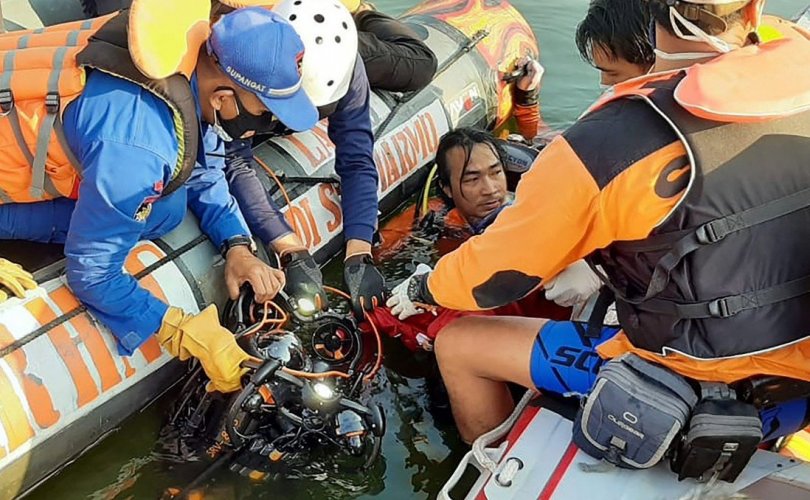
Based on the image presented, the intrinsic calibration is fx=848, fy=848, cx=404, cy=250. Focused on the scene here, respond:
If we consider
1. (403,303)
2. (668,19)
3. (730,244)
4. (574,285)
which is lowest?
(403,303)

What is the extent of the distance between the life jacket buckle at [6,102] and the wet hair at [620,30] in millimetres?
1830

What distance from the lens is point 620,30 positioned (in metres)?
2.67

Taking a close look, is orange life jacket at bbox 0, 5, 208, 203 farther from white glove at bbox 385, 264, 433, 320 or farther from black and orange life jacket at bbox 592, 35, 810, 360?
black and orange life jacket at bbox 592, 35, 810, 360

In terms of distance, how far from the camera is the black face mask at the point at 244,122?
2.80 metres

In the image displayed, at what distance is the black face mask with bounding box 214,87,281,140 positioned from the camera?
2.80m

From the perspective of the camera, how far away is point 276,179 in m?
3.75

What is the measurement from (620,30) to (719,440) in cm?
129

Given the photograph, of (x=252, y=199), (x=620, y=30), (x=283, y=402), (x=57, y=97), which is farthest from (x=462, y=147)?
(x=57, y=97)

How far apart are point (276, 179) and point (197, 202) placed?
0.53m

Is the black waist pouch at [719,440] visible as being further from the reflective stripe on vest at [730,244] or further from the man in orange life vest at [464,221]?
the man in orange life vest at [464,221]

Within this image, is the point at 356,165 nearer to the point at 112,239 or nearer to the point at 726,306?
the point at 112,239

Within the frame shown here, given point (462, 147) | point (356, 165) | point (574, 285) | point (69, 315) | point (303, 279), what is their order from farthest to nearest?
point (462, 147)
point (356, 165)
point (303, 279)
point (574, 285)
point (69, 315)

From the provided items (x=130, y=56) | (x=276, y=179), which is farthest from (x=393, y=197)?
(x=130, y=56)

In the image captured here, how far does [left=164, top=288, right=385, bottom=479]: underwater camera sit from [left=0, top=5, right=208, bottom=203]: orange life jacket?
25.3 inches
